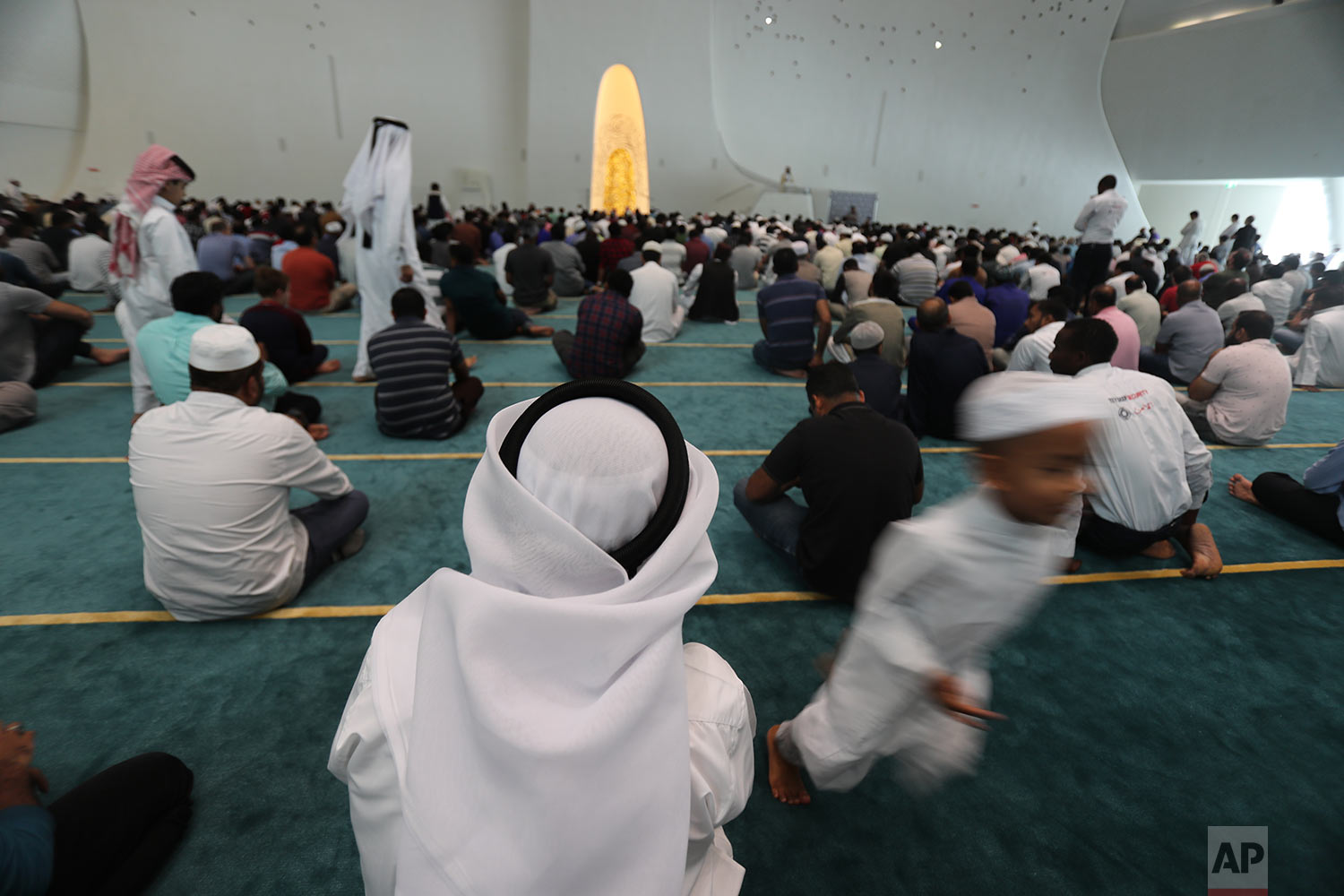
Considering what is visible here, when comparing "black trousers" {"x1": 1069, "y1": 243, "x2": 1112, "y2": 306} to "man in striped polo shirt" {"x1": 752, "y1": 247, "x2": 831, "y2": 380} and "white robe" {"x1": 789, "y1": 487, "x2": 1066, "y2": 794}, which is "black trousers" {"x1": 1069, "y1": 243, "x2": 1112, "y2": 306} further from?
"white robe" {"x1": 789, "y1": 487, "x2": 1066, "y2": 794}

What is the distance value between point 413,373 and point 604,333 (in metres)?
1.39

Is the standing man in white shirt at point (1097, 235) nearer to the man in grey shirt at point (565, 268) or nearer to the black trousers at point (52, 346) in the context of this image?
the man in grey shirt at point (565, 268)

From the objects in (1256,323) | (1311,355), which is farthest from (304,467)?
(1311,355)

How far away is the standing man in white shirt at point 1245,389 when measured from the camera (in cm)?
364

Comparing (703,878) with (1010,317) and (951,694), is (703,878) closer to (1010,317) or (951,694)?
(951,694)

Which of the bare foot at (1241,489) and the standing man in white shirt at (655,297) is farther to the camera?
the standing man in white shirt at (655,297)

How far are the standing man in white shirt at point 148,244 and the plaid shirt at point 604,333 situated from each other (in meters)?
2.35

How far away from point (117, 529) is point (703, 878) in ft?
10.00

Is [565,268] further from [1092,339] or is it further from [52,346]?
[1092,339]

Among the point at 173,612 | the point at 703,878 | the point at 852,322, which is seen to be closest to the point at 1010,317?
the point at 852,322

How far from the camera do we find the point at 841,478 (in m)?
2.05

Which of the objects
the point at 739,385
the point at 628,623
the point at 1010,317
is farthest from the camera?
the point at 1010,317

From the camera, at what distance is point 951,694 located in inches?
42.0

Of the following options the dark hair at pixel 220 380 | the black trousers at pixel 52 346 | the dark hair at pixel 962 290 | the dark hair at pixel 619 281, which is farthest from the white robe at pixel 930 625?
the black trousers at pixel 52 346
